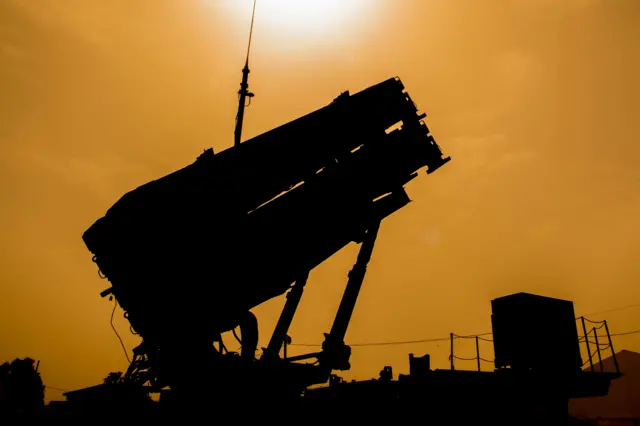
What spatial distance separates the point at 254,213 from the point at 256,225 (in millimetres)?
242

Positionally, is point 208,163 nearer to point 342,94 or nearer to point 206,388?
point 342,94

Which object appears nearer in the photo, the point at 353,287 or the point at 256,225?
the point at 256,225

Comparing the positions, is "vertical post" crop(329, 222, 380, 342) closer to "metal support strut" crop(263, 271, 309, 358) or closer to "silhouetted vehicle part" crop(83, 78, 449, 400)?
"silhouetted vehicle part" crop(83, 78, 449, 400)

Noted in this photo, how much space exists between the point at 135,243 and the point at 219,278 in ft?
4.47

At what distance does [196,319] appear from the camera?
7172mm

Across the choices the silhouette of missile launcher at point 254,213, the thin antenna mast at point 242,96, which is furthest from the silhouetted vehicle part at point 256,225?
the thin antenna mast at point 242,96

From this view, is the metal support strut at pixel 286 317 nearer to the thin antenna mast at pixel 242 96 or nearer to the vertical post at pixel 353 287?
the vertical post at pixel 353 287

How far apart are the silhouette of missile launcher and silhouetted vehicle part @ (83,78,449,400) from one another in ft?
0.06

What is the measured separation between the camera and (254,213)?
805 centimetres

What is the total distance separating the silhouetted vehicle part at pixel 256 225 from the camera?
23.1 ft

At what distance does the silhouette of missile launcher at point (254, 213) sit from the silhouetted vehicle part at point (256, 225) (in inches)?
0.7

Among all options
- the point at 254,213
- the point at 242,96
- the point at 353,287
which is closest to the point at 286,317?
the point at 353,287

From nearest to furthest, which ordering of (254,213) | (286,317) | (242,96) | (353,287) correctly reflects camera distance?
(286,317)
(254,213)
(353,287)
(242,96)

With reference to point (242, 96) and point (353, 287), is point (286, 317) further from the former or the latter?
point (242, 96)
